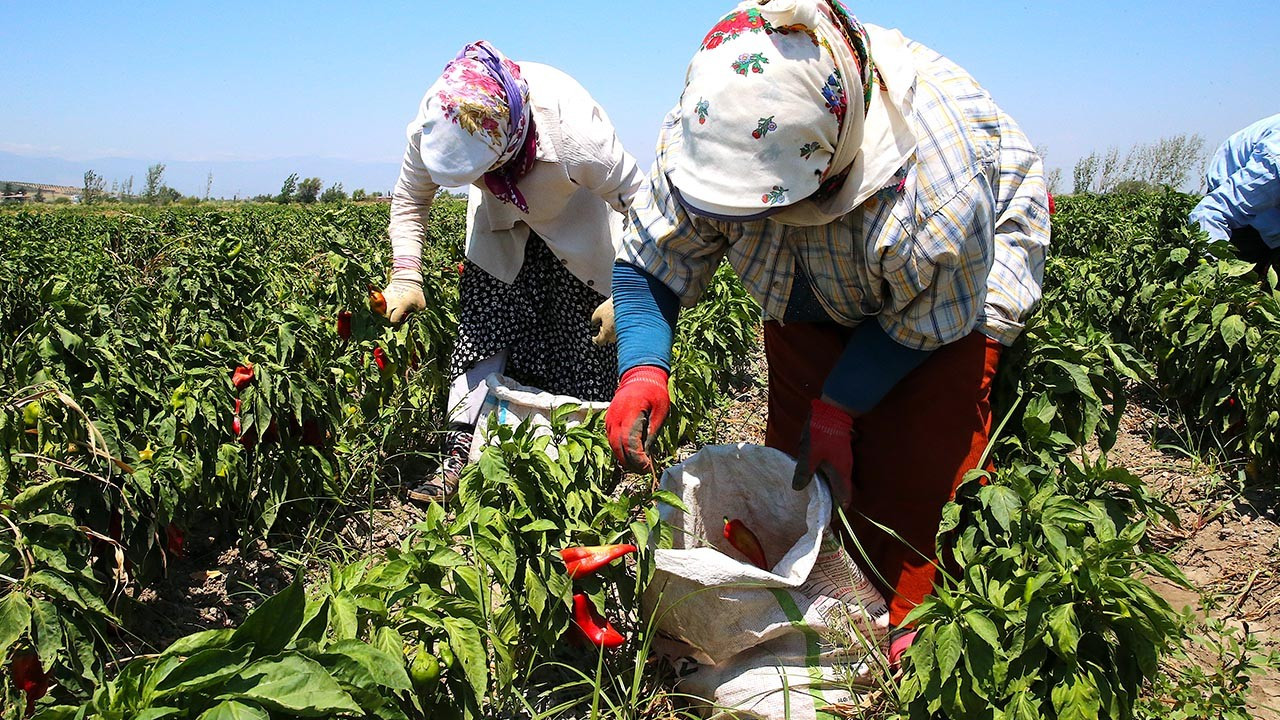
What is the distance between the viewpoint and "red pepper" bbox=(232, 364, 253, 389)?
2.52 meters

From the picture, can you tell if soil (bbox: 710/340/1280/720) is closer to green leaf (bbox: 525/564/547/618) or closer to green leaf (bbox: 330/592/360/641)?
green leaf (bbox: 525/564/547/618)

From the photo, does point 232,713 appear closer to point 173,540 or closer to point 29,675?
point 29,675

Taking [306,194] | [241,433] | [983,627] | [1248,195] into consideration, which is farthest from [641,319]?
[306,194]

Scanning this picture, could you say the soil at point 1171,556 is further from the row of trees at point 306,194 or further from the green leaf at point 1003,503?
the row of trees at point 306,194

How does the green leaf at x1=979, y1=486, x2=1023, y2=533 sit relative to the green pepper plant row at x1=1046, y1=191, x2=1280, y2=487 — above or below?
below

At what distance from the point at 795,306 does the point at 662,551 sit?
0.61 meters

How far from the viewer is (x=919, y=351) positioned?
182 centimetres

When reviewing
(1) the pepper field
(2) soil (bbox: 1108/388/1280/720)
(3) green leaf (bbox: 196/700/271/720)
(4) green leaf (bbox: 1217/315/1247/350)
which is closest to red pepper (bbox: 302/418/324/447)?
(1) the pepper field

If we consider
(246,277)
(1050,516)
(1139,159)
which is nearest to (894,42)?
(1050,516)

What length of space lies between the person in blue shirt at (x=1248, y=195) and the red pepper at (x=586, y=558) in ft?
12.5

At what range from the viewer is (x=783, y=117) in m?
1.42

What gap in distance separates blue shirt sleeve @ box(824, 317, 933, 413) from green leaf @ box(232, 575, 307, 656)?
3.55 feet

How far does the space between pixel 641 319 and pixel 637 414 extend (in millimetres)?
219

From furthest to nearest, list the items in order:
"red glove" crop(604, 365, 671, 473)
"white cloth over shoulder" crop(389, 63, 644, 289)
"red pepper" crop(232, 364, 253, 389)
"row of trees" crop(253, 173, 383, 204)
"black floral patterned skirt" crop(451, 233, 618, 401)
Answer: "row of trees" crop(253, 173, 383, 204), "black floral patterned skirt" crop(451, 233, 618, 401), "white cloth over shoulder" crop(389, 63, 644, 289), "red pepper" crop(232, 364, 253, 389), "red glove" crop(604, 365, 671, 473)
